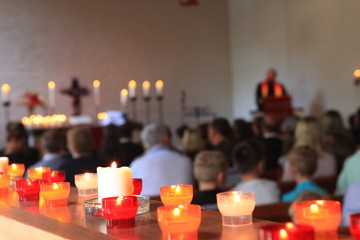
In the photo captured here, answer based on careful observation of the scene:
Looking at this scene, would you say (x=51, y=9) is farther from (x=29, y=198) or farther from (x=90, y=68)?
(x=29, y=198)

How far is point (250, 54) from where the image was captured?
15.7 meters

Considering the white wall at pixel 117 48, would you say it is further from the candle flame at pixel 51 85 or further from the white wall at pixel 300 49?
the white wall at pixel 300 49

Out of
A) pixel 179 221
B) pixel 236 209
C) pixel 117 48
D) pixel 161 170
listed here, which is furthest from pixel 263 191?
pixel 117 48

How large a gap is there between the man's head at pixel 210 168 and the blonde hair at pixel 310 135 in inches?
81.2

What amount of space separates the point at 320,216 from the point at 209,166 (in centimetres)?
253

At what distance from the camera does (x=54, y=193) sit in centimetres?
166

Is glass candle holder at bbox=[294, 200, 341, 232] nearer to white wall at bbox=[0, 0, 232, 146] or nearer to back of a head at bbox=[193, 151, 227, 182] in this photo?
back of a head at bbox=[193, 151, 227, 182]

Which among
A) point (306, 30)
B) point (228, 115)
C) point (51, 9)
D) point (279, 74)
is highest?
point (51, 9)

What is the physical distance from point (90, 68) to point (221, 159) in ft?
36.9

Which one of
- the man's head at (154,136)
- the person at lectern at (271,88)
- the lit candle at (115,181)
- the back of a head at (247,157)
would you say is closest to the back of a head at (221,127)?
the man's head at (154,136)

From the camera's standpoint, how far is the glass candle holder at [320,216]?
106 centimetres

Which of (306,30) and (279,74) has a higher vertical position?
(306,30)

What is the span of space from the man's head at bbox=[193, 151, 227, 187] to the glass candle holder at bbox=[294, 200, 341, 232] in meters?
2.47

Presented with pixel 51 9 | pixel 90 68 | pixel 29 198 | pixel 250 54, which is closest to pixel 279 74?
pixel 250 54
